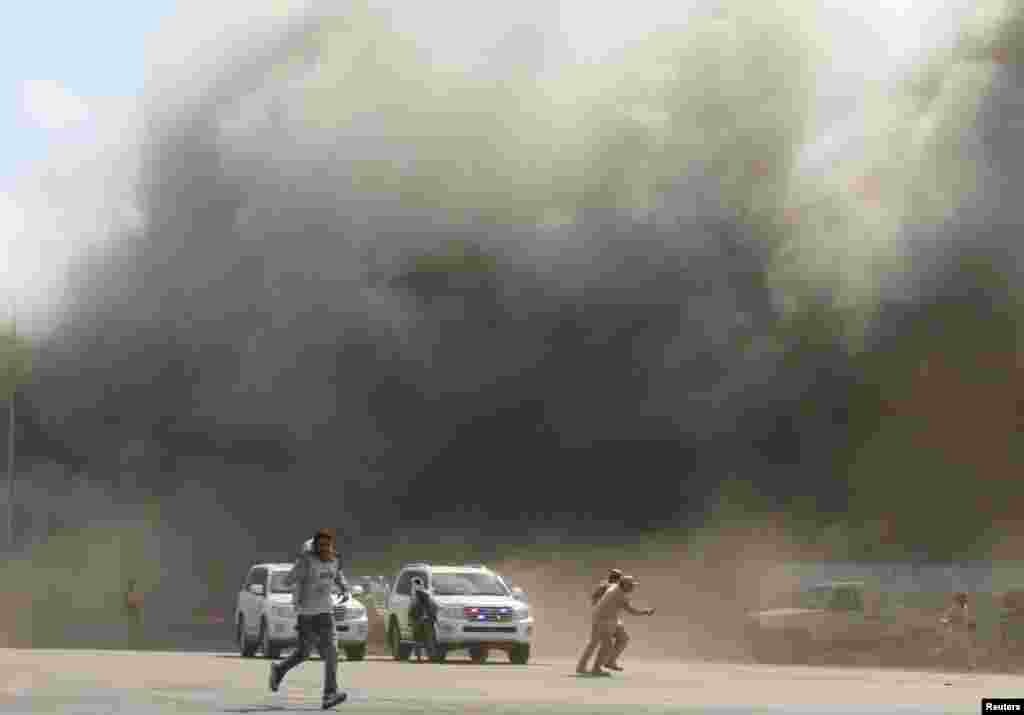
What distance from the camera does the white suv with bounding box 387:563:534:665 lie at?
4266 cm

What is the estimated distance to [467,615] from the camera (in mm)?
42812

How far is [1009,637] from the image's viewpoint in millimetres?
47031

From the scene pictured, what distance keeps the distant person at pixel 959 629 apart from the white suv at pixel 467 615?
8.84m

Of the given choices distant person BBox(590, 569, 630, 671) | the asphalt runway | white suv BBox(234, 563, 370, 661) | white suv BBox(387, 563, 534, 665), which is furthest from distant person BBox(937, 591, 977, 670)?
white suv BBox(234, 563, 370, 661)

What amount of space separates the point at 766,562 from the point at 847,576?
10.5 meters

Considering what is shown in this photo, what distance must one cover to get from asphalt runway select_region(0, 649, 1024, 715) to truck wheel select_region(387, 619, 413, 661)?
2.79 m

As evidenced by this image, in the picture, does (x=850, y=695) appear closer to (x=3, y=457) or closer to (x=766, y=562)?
(x=766, y=562)

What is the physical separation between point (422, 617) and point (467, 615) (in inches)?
47.8

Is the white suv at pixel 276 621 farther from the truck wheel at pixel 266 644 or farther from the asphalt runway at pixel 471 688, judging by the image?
the asphalt runway at pixel 471 688

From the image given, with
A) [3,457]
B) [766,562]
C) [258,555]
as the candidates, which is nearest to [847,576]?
[766,562]

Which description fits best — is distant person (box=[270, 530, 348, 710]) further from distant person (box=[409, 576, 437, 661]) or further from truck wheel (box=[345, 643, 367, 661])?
truck wheel (box=[345, 643, 367, 661])

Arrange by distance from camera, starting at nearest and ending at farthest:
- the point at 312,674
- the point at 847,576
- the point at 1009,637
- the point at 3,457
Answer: the point at 312,674 < the point at 1009,637 < the point at 847,576 < the point at 3,457

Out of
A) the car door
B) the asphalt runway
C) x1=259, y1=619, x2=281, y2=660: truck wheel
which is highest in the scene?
the car door

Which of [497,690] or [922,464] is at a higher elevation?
[922,464]
